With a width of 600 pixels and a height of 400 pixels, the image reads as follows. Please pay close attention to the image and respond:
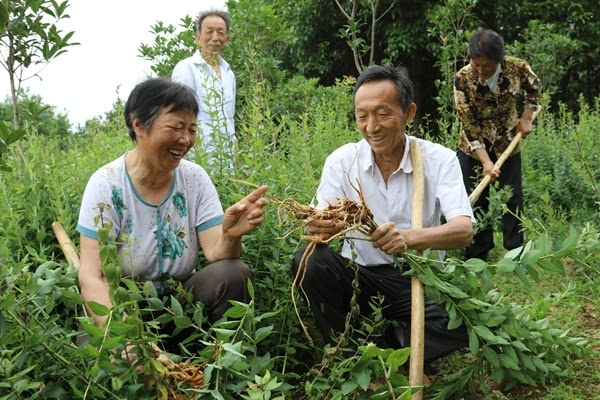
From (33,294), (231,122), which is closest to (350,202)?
(33,294)

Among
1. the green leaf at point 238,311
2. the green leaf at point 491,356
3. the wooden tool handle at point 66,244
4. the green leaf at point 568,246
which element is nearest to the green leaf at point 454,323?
the green leaf at point 491,356

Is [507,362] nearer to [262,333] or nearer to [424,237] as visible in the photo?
[424,237]

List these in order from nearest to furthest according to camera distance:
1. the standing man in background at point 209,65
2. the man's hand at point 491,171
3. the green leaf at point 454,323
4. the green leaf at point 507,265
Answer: the green leaf at point 507,265 → the green leaf at point 454,323 → the man's hand at point 491,171 → the standing man in background at point 209,65

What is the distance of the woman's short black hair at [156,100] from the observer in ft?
9.25

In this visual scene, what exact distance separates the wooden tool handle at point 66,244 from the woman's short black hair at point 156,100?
1.91 ft

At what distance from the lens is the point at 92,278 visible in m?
2.67

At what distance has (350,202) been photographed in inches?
101

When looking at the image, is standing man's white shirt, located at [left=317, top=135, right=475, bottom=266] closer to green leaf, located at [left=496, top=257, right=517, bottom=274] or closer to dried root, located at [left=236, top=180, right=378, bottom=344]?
dried root, located at [left=236, top=180, right=378, bottom=344]

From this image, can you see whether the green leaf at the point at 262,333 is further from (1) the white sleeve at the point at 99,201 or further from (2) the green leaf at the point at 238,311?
(1) the white sleeve at the point at 99,201

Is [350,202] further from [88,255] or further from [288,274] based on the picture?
[88,255]

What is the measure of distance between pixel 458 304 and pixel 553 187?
13.1 ft

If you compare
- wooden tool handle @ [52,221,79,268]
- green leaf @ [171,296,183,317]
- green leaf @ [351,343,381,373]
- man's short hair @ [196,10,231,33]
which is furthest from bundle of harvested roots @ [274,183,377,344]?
man's short hair @ [196,10,231,33]

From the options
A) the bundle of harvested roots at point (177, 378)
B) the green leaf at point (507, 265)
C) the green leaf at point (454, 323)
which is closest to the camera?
the bundle of harvested roots at point (177, 378)

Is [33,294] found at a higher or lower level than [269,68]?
lower
